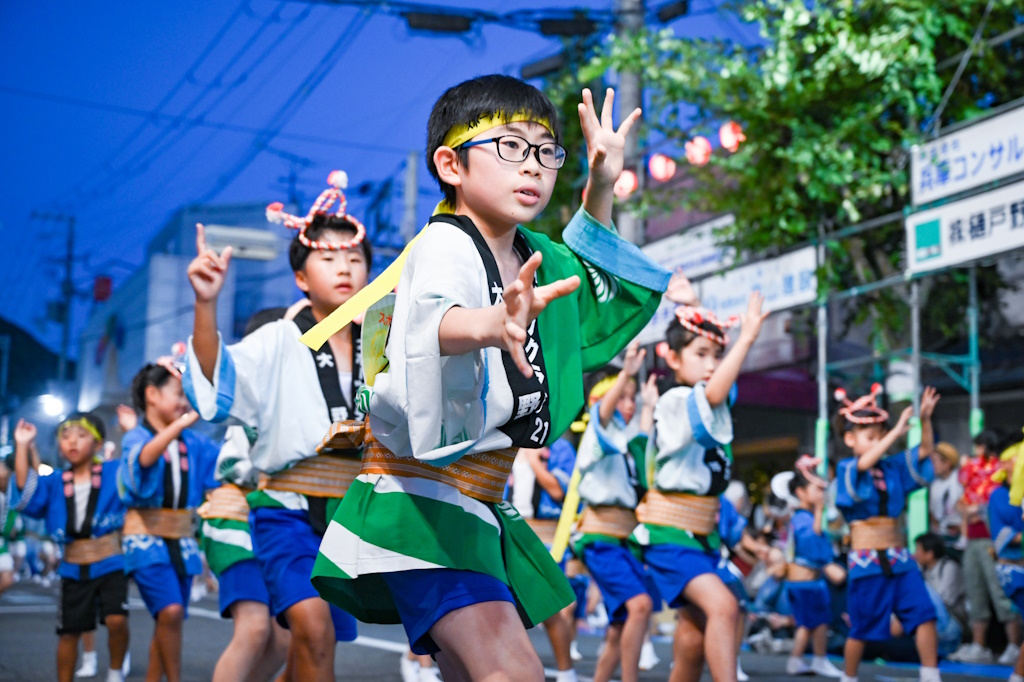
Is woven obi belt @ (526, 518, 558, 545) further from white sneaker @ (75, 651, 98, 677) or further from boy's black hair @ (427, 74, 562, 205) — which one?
boy's black hair @ (427, 74, 562, 205)

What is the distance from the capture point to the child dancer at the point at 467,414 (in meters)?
2.28

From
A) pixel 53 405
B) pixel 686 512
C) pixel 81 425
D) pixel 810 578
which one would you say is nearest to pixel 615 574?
pixel 686 512

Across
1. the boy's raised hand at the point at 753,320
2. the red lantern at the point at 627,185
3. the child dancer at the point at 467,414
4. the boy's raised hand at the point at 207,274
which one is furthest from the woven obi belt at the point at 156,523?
the red lantern at the point at 627,185

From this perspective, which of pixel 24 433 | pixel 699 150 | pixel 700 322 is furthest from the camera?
pixel 699 150

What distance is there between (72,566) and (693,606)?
3.89 metres

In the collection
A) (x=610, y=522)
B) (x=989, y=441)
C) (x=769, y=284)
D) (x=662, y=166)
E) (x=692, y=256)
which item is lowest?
(x=610, y=522)

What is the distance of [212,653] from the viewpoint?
8445 millimetres

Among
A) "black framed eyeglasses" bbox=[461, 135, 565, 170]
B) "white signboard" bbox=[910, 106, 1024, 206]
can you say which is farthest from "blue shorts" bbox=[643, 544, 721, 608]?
"white signboard" bbox=[910, 106, 1024, 206]

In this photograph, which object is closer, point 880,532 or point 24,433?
point 880,532

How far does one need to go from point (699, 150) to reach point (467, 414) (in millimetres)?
10217

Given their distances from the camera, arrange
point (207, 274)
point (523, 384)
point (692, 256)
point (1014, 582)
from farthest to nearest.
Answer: point (692, 256)
point (1014, 582)
point (207, 274)
point (523, 384)

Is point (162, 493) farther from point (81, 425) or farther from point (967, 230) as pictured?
point (967, 230)

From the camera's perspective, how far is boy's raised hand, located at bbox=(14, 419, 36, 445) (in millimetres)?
7781

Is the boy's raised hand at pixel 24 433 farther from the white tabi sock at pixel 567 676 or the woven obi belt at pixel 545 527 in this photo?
the white tabi sock at pixel 567 676
